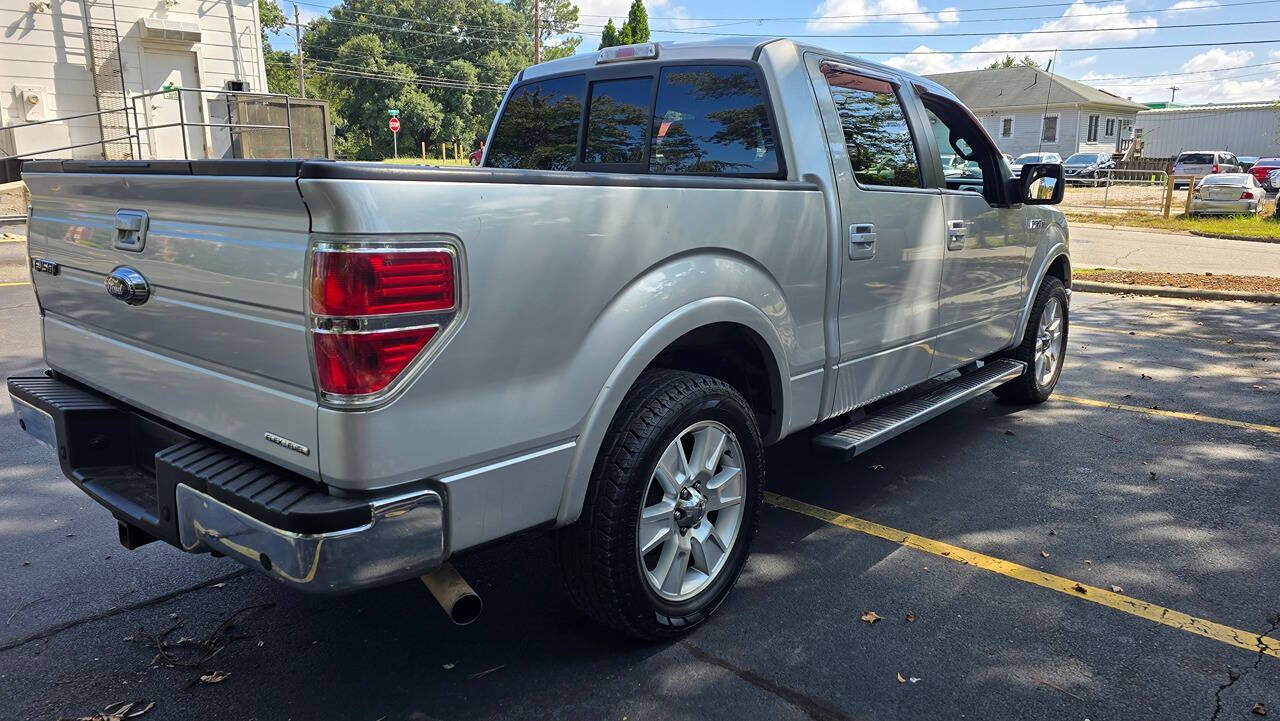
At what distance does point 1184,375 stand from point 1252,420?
1.36 metres

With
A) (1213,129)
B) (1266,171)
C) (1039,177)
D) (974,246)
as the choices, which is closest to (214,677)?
(974,246)

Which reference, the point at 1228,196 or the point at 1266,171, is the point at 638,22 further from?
the point at 1266,171

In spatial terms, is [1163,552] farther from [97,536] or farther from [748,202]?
[97,536]

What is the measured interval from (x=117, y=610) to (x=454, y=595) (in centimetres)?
163

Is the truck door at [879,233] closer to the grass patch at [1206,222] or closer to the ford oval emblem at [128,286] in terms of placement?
the ford oval emblem at [128,286]

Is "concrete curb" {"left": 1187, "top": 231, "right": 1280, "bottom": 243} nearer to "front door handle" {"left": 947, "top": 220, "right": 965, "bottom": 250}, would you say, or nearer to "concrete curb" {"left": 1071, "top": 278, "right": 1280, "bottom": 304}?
"concrete curb" {"left": 1071, "top": 278, "right": 1280, "bottom": 304}

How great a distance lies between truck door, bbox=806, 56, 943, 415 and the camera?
3684mm

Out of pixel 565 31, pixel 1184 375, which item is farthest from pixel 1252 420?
pixel 565 31

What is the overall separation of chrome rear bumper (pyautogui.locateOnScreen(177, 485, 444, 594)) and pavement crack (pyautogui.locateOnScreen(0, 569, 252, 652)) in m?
1.23

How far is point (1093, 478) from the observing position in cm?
470

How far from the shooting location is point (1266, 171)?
3362 centimetres

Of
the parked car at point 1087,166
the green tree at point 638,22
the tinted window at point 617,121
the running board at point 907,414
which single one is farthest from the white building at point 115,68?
the parked car at point 1087,166

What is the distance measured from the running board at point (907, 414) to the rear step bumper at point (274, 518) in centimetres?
199

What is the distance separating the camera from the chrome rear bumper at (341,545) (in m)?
2.06
